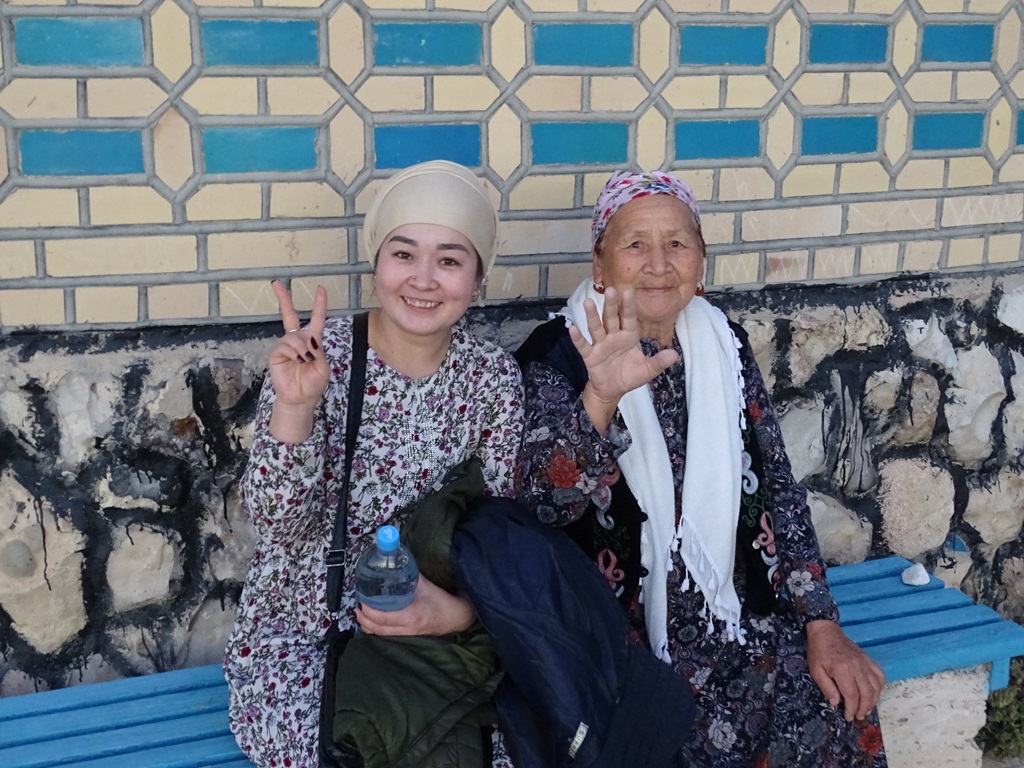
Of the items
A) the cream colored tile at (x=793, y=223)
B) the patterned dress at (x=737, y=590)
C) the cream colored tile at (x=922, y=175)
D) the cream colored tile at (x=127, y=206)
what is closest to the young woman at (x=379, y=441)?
the patterned dress at (x=737, y=590)

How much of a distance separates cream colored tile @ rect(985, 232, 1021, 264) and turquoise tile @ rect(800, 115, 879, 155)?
555 millimetres

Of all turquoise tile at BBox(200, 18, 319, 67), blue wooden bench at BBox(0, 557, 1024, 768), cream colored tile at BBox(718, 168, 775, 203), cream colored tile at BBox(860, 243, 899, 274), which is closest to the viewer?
blue wooden bench at BBox(0, 557, 1024, 768)

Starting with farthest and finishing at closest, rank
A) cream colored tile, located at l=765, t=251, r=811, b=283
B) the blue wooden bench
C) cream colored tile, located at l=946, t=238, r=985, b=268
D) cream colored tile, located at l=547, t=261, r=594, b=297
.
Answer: cream colored tile, located at l=946, t=238, r=985, b=268
cream colored tile, located at l=765, t=251, r=811, b=283
cream colored tile, located at l=547, t=261, r=594, b=297
the blue wooden bench

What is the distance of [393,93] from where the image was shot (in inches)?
107

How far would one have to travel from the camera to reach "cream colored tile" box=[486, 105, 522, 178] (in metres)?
2.84

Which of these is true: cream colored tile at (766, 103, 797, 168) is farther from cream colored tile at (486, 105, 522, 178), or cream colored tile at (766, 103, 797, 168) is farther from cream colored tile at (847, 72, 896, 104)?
cream colored tile at (486, 105, 522, 178)

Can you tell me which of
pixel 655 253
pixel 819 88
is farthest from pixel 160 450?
pixel 819 88

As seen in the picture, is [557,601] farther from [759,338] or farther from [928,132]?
[928,132]

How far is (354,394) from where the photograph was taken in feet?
7.80

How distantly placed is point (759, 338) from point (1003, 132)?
3.36 feet

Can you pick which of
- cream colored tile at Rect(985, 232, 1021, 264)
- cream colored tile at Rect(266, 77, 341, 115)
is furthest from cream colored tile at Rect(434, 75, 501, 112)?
cream colored tile at Rect(985, 232, 1021, 264)

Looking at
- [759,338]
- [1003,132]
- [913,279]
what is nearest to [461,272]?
[759,338]

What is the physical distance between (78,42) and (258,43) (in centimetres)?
39

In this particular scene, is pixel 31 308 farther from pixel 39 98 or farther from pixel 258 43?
pixel 258 43
